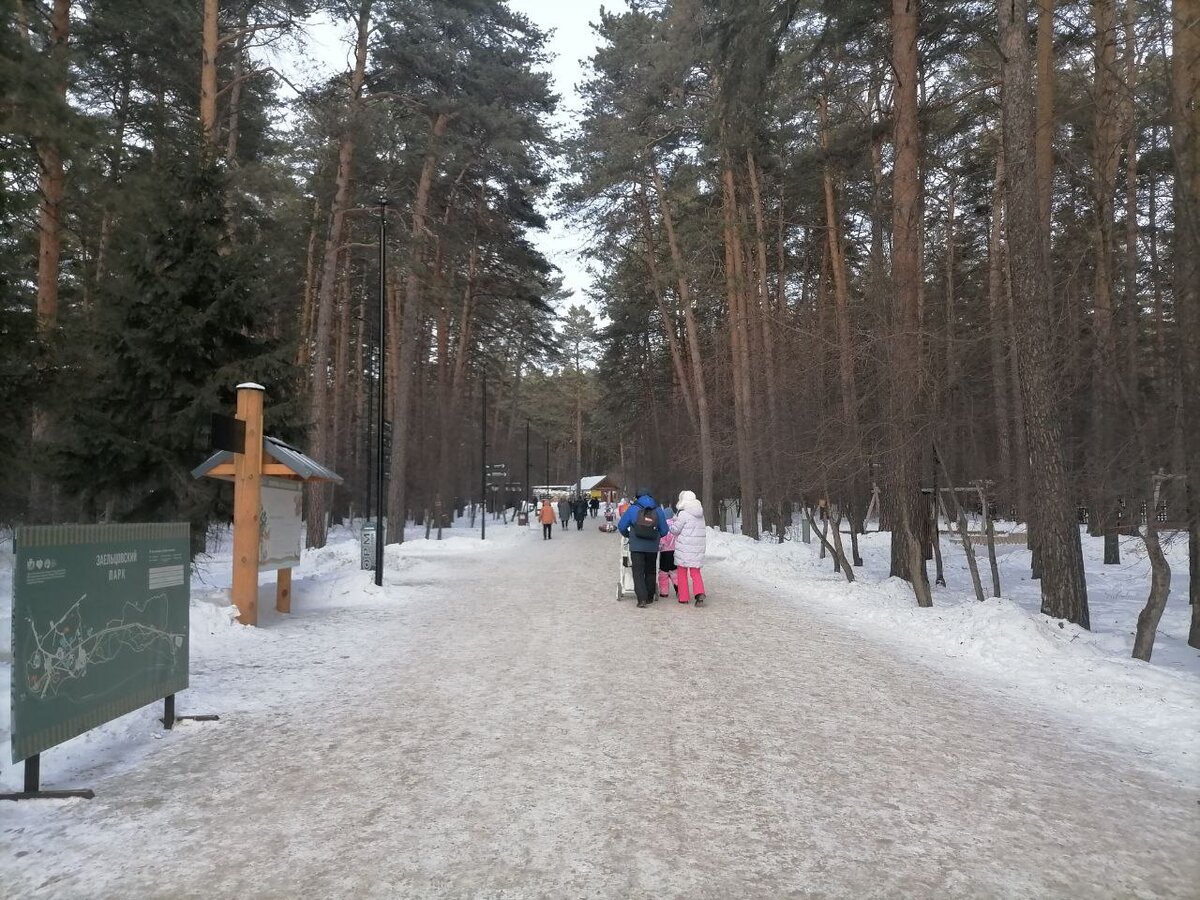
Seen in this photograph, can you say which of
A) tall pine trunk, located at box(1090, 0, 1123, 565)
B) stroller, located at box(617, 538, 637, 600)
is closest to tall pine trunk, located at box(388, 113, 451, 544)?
stroller, located at box(617, 538, 637, 600)

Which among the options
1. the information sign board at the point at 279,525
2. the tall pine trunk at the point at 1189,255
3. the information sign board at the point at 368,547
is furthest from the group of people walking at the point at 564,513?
the tall pine trunk at the point at 1189,255

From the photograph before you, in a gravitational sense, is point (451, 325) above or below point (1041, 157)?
above

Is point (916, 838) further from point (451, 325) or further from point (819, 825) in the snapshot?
point (451, 325)

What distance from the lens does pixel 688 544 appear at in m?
13.2

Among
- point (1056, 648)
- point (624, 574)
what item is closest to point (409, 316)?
point (624, 574)

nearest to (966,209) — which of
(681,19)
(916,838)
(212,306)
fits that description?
(681,19)

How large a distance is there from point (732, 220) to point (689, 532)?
16.5 meters

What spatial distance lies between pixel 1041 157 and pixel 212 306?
12.6m

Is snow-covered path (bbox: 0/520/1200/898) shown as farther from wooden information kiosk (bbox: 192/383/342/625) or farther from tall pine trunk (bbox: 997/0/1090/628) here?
tall pine trunk (bbox: 997/0/1090/628)

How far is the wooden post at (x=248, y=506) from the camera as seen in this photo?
10.6 metres

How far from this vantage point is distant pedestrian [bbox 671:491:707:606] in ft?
42.7

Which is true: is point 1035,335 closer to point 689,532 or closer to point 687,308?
point 689,532

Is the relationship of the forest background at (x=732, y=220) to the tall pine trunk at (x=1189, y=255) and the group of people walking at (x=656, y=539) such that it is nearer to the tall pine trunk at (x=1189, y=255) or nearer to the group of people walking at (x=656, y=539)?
the tall pine trunk at (x=1189, y=255)

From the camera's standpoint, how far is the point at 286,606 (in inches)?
487
